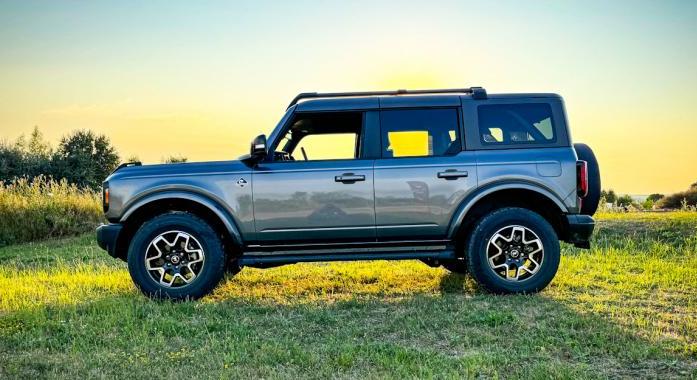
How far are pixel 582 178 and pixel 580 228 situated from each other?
0.52 metres

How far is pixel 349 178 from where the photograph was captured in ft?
21.9

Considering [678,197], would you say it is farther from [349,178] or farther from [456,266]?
[349,178]

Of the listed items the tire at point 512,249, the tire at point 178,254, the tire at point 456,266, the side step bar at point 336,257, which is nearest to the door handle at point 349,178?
the side step bar at point 336,257

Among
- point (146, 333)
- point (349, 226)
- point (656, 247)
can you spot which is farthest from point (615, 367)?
point (656, 247)

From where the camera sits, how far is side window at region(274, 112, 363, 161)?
703 centimetres

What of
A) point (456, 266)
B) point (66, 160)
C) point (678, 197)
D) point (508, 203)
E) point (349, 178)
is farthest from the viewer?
point (66, 160)

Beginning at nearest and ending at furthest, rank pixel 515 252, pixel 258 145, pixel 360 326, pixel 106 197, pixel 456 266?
pixel 360 326
pixel 258 145
pixel 515 252
pixel 106 197
pixel 456 266

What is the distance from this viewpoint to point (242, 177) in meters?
6.76

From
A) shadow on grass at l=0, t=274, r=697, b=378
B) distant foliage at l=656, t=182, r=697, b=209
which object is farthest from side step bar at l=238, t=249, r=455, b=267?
distant foliage at l=656, t=182, r=697, b=209

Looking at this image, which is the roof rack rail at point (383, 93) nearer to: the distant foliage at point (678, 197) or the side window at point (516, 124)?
the side window at point (516, 124)

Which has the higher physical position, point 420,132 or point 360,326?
point 420,132

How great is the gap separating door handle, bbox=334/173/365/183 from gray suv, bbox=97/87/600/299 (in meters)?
0.01

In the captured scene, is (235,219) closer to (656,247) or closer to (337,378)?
(337,378)

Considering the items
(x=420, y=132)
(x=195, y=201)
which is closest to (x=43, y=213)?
(x=195, y=201)
